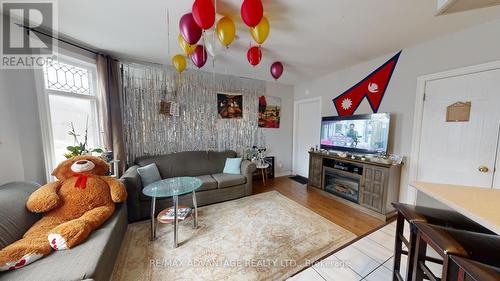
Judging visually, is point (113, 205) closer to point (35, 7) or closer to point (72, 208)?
point (72, 208)

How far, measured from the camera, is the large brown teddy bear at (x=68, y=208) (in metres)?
1.11

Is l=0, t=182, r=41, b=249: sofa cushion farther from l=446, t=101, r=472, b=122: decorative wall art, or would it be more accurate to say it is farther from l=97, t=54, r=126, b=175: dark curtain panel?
l=446, t=101, r=472, b=122: decorative wall art

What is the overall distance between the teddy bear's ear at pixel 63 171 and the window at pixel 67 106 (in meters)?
0.64

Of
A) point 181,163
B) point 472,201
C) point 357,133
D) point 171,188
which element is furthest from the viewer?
point 181,163

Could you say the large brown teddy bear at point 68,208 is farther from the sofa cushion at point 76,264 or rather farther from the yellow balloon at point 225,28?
the yellow balloon at point 225,28

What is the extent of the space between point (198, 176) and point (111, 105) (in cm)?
172

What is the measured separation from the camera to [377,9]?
1601 mm

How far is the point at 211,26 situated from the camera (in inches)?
55.6

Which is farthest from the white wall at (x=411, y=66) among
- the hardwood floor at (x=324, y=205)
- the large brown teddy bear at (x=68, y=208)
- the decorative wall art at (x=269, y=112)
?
the large brown teddy bear at (x=68, y=208)

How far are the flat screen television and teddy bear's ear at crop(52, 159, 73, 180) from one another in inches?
143

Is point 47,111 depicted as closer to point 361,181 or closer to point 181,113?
point 181,113

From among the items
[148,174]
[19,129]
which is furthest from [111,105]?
[148,174]

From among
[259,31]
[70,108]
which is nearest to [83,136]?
[70,108]

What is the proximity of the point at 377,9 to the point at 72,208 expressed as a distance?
129 inches
